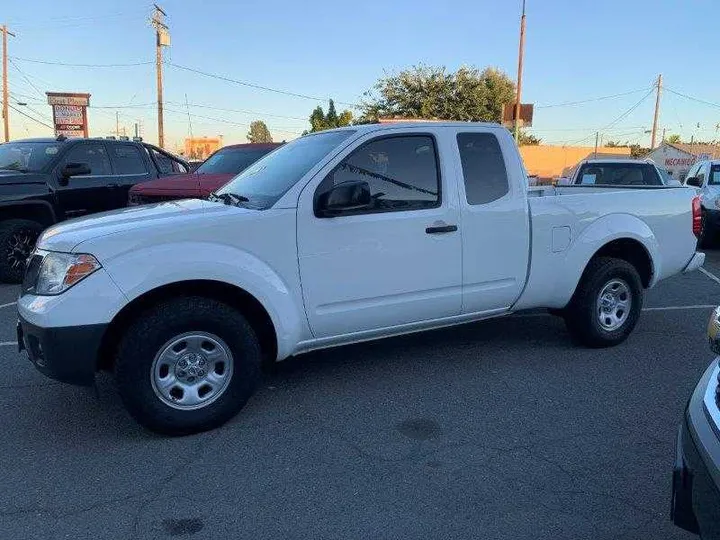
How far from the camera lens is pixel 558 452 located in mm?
3488

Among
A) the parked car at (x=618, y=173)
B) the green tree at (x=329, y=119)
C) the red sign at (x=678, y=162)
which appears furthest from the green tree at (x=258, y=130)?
the parked car at (x=618, y=173)

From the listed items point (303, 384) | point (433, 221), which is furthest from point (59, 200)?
point (433, 221)

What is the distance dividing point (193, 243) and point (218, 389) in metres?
0.91

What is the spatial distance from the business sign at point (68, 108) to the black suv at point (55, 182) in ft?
77.8

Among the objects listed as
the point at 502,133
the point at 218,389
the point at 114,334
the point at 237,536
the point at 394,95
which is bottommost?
the point at 237,536

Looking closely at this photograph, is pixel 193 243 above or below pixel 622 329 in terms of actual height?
above

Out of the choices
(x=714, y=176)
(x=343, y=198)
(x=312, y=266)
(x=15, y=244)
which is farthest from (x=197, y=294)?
(x=714, y=176)

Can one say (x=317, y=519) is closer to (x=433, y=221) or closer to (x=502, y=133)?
(x=433, y=221)

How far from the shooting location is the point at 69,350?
3.35 m

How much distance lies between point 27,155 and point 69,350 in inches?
250

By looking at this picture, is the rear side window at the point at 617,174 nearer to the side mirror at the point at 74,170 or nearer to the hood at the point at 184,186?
the hood at the point at 184,186

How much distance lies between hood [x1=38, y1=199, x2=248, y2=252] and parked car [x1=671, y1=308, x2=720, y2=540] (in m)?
2.66

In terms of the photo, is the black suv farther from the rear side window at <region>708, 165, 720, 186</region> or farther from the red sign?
the red sign

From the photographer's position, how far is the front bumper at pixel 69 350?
3328 millimetres
